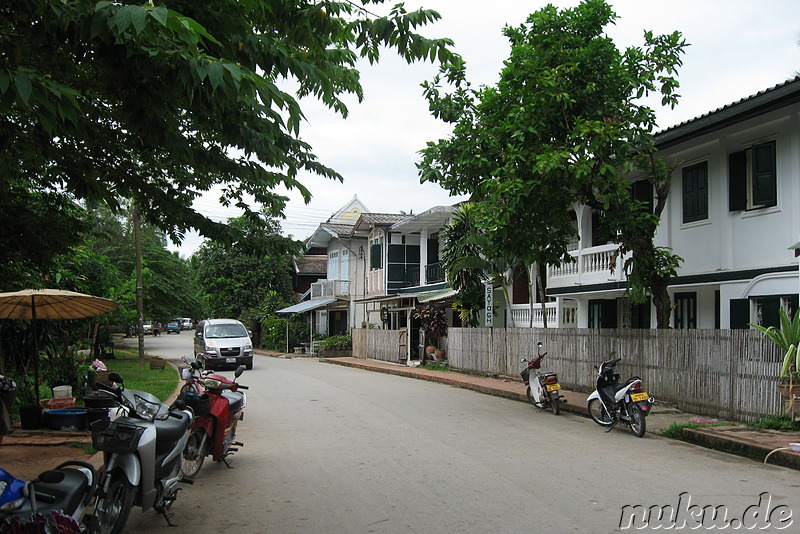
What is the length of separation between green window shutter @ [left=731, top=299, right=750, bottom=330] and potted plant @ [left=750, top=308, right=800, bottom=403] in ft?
10.3

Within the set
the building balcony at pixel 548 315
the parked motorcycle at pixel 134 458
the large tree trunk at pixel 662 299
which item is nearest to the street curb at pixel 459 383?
the large tree trunk at pixel 662 299

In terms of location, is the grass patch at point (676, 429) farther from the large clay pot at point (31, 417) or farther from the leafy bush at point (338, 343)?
the leafy bush at point (338, 343)

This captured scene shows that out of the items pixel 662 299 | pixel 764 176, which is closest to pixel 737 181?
pixel 764 176

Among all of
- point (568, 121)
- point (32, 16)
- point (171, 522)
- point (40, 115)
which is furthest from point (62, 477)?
point (568, 121)

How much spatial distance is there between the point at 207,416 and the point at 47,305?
5718 mm

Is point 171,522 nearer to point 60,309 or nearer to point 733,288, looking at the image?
point 60,309

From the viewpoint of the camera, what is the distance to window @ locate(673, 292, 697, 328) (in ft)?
55.8

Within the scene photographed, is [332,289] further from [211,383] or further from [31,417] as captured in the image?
[211,383]

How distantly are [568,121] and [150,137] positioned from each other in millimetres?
10668

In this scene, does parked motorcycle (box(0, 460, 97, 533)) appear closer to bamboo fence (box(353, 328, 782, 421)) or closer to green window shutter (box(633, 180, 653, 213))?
bamboo fence (box(353, 328, 782, 421))

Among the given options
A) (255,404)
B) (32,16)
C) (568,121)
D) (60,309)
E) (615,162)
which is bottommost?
(255,404)

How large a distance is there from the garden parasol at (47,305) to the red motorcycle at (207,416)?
4445 mm

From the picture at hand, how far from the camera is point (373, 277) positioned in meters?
38.7

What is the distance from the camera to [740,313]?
561 inches
